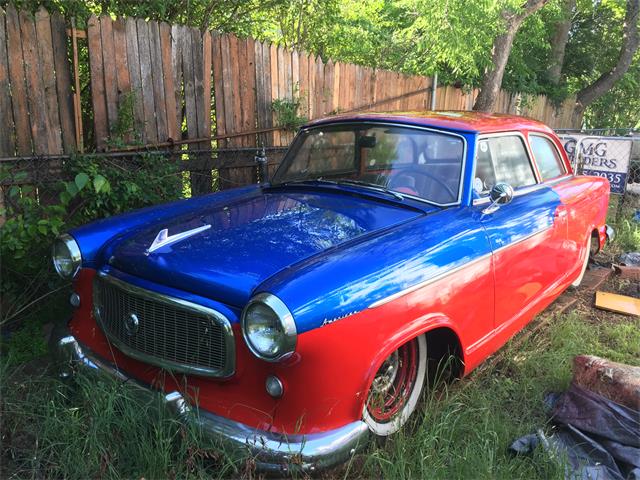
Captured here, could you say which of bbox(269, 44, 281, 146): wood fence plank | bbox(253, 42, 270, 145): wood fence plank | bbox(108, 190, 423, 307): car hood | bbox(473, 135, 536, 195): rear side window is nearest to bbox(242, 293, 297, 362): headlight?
bbox(108, 190, 423, 307): car hood

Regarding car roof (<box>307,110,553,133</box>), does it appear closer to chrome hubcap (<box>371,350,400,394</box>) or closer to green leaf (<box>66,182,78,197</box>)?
chrome hubcap (<box>371,350,400,394</box>)

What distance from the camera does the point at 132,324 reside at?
7.93 ft

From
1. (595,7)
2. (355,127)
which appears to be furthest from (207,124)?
(595,7)

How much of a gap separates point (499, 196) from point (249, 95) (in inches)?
130

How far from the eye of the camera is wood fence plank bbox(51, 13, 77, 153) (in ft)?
13.0

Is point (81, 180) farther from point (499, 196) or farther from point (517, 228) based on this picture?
point (517, 228)

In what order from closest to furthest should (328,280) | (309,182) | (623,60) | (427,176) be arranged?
1. (328,280)
2. (427,176)
3. (309,182)
4. (623,60)

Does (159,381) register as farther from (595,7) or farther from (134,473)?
(595,7)

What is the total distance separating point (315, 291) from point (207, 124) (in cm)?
354

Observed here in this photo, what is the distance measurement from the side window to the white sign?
107 inches

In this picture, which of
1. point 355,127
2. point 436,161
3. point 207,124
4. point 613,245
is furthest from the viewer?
point 613,245

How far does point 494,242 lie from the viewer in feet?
9.73

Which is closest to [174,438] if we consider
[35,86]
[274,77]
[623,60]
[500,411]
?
[500,411]

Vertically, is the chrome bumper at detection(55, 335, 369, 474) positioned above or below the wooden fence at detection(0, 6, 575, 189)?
below
